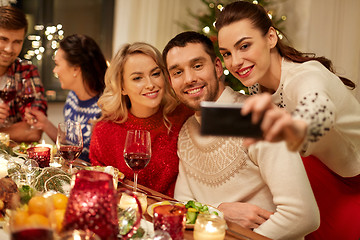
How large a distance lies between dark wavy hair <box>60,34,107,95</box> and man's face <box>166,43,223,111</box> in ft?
4.09

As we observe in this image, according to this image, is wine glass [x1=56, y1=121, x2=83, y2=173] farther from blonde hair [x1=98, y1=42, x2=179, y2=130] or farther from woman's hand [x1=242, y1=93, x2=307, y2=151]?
woman's hand [x1=242, y1=93, x2=307, y2=151]

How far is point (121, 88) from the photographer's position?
2.20 meters

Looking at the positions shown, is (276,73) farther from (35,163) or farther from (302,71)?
(35,163)

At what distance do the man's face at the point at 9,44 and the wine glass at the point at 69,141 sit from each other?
150 centimetres

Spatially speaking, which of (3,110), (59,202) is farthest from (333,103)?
(3,110)

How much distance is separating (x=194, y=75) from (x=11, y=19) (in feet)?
5.54

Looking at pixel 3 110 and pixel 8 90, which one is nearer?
pixel 8 90

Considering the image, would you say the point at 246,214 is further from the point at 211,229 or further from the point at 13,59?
the point at 13,59

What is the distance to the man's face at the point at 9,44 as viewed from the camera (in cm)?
266

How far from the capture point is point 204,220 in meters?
1.01

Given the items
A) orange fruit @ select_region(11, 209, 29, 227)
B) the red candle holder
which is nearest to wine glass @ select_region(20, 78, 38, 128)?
the red candle holder

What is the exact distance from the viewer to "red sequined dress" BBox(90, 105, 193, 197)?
6.50 ft

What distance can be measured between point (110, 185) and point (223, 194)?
0.94 meters

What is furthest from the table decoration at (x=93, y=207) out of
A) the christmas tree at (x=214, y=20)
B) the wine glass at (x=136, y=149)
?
the christmas tree at (x=214, y=20)
